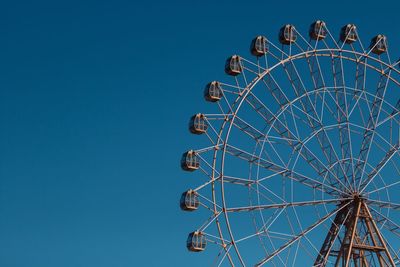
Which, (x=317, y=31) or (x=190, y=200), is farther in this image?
(x=317, y=31)

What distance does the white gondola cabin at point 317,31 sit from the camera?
48.0m

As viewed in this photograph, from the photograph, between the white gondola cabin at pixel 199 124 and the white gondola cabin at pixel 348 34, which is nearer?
the white gondola cabin at pixel 199 124

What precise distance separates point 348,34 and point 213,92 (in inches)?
398

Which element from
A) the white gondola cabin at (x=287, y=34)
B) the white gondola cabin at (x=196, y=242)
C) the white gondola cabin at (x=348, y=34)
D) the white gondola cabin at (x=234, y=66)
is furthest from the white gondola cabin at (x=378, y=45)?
the white gondola cabin at (x=196, y=242)

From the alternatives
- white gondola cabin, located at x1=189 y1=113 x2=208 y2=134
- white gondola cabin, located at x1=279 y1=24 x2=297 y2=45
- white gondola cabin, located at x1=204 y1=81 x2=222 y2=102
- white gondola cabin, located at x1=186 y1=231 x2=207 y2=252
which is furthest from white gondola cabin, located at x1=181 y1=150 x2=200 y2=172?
white gondola cabin, located at x1=279 y1=24 x2=297 y2=45

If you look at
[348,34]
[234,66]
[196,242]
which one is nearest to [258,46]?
[234,66]

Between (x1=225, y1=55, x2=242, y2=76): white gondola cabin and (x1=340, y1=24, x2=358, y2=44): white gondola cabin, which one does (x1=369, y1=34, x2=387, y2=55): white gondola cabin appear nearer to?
(x1=340, y1=24, x2=358, y2=44): white gondola cabin

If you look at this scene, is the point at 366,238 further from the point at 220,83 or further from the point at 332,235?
the point at 220,83

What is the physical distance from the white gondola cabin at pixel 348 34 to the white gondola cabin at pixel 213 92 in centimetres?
948

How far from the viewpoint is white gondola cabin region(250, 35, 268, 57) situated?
45.5m

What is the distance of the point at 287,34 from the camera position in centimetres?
4684

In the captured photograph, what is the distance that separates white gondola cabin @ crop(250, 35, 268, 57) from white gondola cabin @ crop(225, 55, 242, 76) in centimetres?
115

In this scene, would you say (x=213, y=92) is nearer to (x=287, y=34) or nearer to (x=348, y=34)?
(x=287, y=34)

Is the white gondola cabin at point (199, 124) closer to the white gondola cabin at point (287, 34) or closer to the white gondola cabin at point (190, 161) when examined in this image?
the white gondola cabin at point (190, 161)
